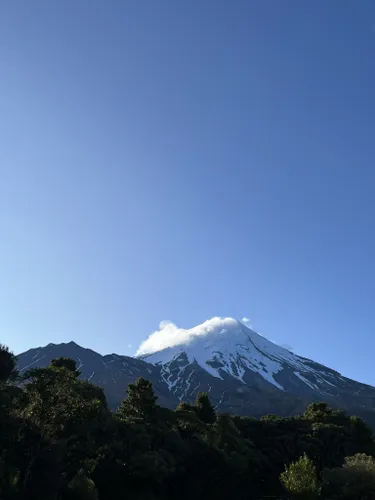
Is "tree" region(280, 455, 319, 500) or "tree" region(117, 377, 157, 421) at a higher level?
"tree" region(117, 377, 157, 421)

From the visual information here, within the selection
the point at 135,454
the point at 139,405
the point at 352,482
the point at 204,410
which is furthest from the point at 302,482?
the point at 204,410

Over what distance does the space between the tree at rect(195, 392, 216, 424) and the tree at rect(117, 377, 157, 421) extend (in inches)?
470

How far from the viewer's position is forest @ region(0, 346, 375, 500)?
31.8 metres

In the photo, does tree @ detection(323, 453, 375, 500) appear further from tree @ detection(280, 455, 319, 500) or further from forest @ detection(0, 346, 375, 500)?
tree @ detection(280, 455, 319, 500)

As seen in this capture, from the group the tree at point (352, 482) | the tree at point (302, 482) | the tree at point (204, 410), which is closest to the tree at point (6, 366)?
the tree at point (302, 482)

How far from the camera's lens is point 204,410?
2372 inches

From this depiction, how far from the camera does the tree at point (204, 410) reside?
59.6 metres

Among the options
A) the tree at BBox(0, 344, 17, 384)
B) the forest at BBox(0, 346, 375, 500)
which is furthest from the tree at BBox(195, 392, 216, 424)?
the tree at BBox(0, 344, 17, 384)

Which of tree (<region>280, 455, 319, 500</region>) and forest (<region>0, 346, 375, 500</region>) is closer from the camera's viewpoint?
forest (<region>0, 346, 375, 500</region>)

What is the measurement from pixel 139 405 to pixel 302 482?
2137 cm

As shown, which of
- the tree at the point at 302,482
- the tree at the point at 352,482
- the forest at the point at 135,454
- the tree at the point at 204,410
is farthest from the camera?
the tree at the point at 204,410

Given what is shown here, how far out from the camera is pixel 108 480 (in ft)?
123

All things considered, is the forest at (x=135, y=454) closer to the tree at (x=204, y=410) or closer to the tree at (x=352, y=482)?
the tree at (x=352, y=482)

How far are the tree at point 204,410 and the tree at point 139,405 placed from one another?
39.2ft
